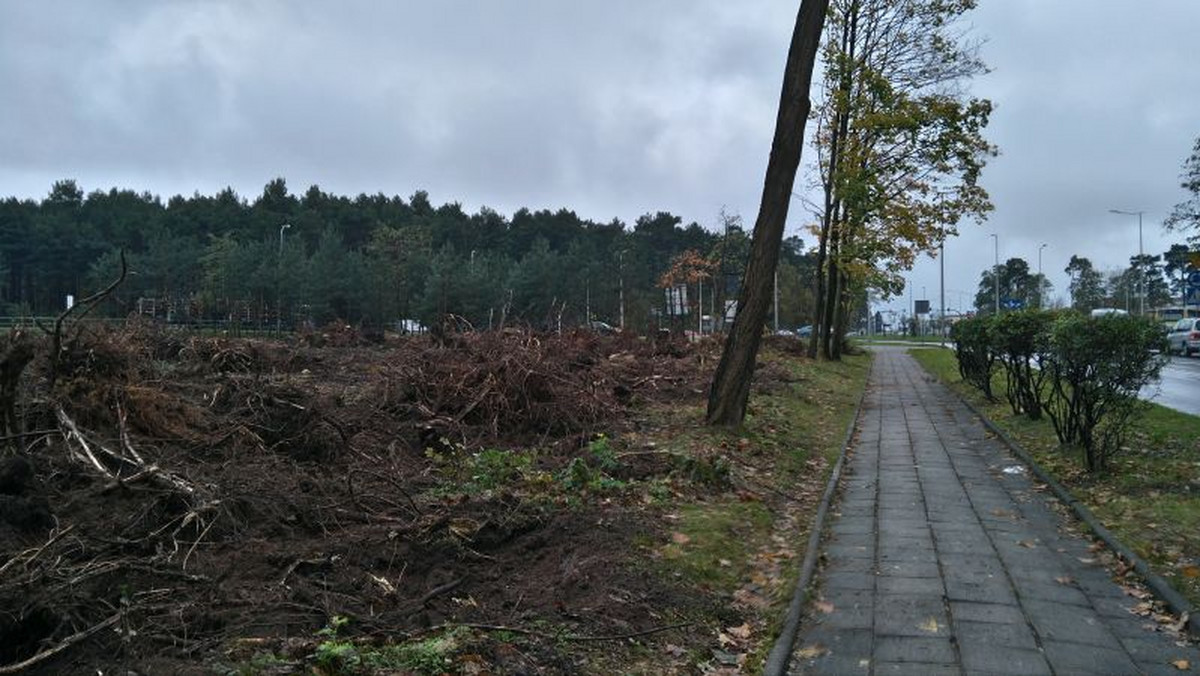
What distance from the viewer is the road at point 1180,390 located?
1617cm

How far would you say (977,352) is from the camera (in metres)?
18.5

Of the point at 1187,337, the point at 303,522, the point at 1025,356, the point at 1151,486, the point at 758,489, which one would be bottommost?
the point at 758,489

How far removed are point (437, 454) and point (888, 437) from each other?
6888 millimetres

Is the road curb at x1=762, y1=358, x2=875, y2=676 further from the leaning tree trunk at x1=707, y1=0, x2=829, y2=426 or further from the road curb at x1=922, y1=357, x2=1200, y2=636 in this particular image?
the leaning tree trunk at x1=707, y1=0, x2=829, y2=426

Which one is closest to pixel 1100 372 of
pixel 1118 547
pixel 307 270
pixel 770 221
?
pixel 1118 547

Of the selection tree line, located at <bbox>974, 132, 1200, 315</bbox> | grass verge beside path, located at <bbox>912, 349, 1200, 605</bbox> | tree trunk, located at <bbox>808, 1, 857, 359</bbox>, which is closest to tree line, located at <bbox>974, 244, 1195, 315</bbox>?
tree line, located at <bbox>974, 132, 1200, 315</bbox>

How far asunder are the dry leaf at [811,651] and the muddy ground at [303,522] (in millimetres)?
647

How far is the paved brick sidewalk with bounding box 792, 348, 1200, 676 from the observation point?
4.68 metres

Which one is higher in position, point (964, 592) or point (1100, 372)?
point (1100, 372)

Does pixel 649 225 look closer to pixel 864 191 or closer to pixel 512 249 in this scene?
pixel 512 249

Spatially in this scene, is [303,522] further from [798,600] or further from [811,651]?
[811,651]

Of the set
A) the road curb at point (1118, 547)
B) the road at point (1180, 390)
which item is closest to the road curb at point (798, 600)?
the road curb at point (1118, 547)

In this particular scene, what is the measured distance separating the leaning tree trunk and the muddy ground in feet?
5.13

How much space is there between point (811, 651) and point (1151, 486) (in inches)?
214
